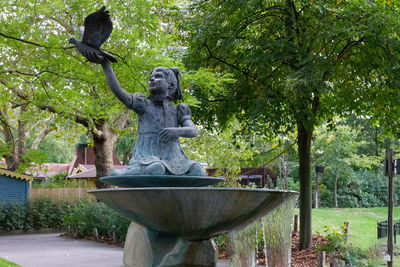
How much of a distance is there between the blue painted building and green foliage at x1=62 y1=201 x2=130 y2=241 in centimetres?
447

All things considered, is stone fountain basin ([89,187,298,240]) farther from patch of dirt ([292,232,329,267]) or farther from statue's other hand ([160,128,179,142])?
patch of dirt ([292,232,329,267])

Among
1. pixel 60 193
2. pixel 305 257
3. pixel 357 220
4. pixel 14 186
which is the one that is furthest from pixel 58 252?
pixel 357 220

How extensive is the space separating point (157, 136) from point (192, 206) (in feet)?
5.15

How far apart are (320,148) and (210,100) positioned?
18372 millimetres

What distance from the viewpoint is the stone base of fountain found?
4.10 m

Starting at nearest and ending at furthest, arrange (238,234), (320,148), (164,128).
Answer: (164,128), (238,234), (320,148)

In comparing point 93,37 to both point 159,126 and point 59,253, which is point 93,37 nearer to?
point 159,126

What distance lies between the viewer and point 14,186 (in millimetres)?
20953

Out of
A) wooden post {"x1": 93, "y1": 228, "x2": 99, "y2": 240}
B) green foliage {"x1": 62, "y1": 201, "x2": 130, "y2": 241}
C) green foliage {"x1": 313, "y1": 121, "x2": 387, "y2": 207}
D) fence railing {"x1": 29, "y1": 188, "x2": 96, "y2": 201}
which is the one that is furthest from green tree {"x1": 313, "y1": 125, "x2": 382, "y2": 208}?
wooden post {"x1": 93, "y1": 228, "x2": 99, "y2": 240}

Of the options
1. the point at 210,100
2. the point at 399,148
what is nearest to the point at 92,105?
the point at 210,100

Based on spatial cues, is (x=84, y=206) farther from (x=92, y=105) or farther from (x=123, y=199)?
(x=123, y=199)

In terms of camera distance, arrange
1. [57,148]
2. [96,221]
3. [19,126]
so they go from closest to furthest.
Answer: [96,221] → [19,126] → [57,148]

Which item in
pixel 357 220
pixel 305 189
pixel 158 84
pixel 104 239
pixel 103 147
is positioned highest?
pixel 158 84

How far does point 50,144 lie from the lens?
167 ft
